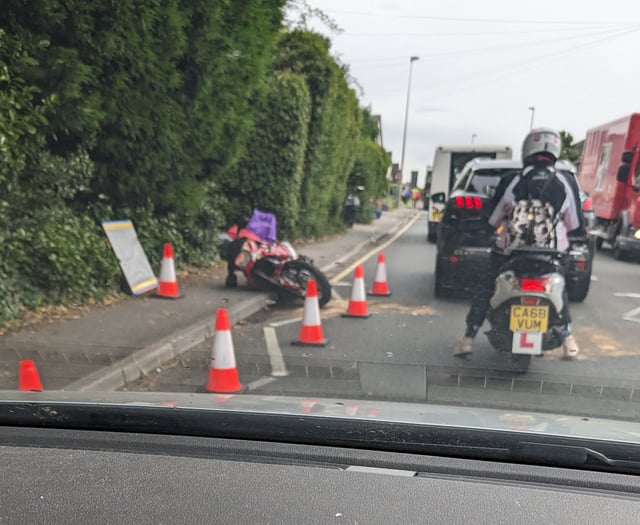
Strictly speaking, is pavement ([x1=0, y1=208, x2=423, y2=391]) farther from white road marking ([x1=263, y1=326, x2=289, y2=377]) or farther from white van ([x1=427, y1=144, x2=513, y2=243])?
white van ([x1=427, y1=144, x2=513, y2=243])

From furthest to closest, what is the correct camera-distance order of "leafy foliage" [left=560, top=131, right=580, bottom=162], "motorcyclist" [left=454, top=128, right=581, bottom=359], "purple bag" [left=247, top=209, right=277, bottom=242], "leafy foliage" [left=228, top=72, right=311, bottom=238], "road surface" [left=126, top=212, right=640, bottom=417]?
1. "leafy foliage" [left=228, top=72, right=311, bottom=238]
2. "purple bag" [left=247, top=209, right=277, bottom=242]
3. "leafy foliage" [left=560, top=131, right=580, bottom=162]
4. "motorcyclist" [left=454, top=128, right=581, bottom=359]
5. "road surface" [left=126, top=212, right=640, bottom=417]

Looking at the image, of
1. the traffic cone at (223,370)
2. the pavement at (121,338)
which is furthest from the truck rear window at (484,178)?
the traffic cone at (223,370)

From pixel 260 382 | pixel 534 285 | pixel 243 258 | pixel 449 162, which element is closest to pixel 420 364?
pixel 534 285

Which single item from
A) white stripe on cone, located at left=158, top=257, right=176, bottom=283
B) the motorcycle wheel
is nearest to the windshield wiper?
the motorcycle wheel

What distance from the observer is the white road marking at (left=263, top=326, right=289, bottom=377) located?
18.5 ft

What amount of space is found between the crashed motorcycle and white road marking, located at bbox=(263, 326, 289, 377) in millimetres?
1347

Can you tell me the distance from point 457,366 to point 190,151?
510 cm

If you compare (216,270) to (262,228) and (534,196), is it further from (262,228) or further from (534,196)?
(534,196)

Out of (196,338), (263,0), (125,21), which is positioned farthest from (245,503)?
(263,0)

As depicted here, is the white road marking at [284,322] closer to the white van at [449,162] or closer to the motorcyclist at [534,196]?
the motorcyclist at [534,196]

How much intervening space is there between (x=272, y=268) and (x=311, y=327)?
2483mm

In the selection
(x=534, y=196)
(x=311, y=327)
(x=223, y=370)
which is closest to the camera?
(x=223, y=370)

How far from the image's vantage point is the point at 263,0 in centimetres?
1023

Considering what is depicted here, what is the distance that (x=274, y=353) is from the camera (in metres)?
6.38
